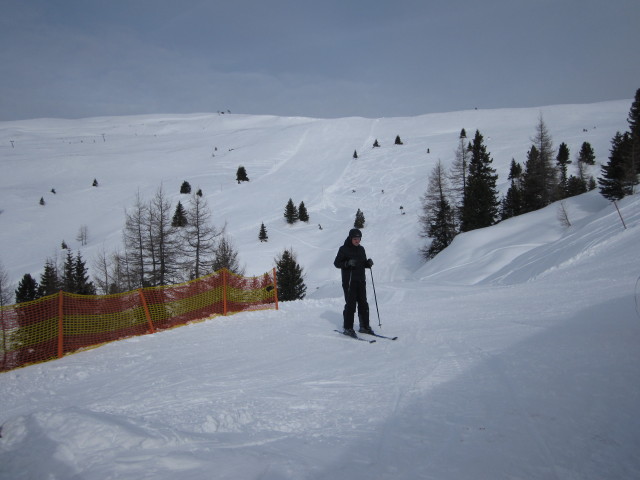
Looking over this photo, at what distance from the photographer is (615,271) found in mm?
8266

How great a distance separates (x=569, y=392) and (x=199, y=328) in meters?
7.68

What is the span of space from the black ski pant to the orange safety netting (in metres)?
5.06

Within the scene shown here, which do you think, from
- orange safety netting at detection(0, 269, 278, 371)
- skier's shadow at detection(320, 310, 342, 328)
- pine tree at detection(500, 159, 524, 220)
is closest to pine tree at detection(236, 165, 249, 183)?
pine tree at detection(500, 159, 524, 220)

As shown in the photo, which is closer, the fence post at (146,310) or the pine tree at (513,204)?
the fence post at (146,310)

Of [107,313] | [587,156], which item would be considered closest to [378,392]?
[107,313]

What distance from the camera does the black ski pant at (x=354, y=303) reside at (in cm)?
654

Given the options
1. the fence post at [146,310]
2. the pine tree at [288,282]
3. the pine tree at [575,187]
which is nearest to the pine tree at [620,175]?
the pine tree at [575,187]

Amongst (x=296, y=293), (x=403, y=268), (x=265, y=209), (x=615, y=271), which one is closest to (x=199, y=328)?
(x=615, y=271)

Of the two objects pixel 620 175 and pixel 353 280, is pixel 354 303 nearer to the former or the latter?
pixel 353 280

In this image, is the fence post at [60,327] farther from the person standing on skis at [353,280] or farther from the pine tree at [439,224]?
the pine tree at [439,224]

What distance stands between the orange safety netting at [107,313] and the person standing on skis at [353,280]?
5.06m

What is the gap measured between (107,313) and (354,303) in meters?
6.13

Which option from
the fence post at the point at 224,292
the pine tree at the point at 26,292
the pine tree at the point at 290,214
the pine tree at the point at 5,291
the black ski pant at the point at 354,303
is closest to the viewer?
the black ski pant at the point at 354,303

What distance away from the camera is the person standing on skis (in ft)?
21.5
